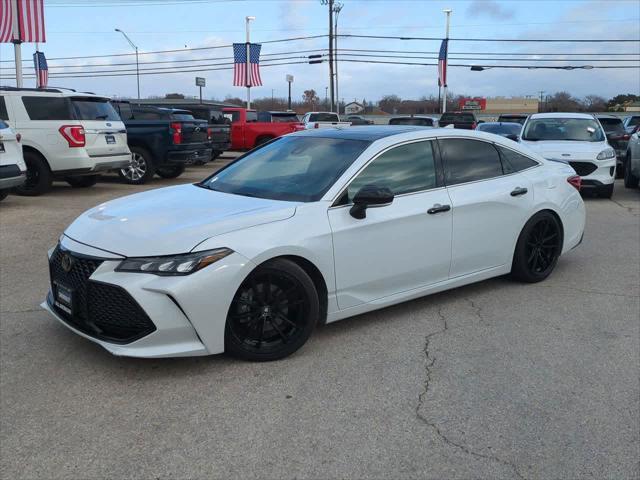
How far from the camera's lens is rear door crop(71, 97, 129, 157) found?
37.7 ft

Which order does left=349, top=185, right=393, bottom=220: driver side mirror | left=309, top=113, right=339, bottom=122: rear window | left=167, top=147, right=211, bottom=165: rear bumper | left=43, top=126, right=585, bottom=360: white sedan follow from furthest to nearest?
left=309, top=113, right=339, bottom=122: rear window
left=167, top=147, right=211, bottom=165: rear bumper
left=349, top=185, right=393, bottom=220: driver side mirror
left=43, top=126, right=585, bottom=360: white sedan

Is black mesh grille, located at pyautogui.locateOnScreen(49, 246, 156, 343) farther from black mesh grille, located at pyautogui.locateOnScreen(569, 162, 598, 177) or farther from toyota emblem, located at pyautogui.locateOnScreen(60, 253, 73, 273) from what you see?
black mesh grille, located at pyautogui.locateOnScreen(569, 162, 598, 177)

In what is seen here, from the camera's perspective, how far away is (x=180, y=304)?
3.59 meters

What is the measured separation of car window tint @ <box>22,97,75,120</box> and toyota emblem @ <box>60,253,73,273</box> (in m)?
8.24


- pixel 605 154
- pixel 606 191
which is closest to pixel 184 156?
pixel 605 154

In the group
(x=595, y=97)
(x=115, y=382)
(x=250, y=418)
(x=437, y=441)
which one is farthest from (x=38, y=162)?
(x=595, y=97)

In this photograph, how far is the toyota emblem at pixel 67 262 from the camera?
3.90 metres

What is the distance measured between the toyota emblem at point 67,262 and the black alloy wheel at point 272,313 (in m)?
1.08

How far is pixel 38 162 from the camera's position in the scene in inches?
444

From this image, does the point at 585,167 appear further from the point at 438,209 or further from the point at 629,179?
the point at 438,209

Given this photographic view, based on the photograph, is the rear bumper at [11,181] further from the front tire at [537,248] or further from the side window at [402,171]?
the front tire at [537,248]

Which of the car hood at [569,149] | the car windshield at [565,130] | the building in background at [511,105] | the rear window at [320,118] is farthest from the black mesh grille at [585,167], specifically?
the building in background at [511,105]

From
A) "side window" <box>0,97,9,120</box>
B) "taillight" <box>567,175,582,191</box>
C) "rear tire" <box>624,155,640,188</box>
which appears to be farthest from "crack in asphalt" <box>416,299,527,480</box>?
"rear tire" <box>624,155,640,188</box>

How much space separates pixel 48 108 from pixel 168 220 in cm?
860
